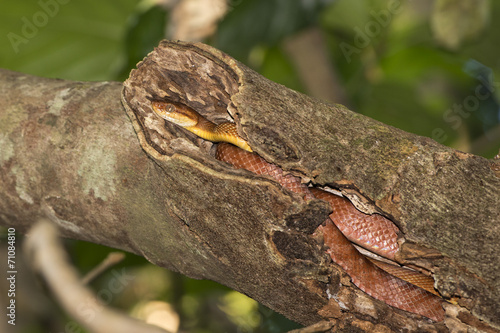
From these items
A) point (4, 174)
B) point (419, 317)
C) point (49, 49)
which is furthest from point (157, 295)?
point (419, 317)

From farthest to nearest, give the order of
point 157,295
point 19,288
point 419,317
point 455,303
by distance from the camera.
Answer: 1. point 157,295
2. point 19,288
3. point 419,317
4. point 455,303

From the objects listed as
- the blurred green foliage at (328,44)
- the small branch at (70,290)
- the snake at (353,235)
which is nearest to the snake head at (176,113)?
the snake at (353,235)

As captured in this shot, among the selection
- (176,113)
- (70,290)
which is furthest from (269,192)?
(70,290)

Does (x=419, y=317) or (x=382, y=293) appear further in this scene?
(x=382, y=293)

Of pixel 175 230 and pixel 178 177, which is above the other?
pixel 178 177

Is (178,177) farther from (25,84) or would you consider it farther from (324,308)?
(25,84)

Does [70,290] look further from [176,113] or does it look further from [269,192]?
[269,192]

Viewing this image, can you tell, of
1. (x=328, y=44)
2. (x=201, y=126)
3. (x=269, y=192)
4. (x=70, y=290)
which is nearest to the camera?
(x=269, y=192)

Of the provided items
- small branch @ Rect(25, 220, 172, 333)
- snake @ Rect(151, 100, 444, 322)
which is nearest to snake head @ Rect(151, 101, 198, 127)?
snake @ Rect(151, 100, 444, 322)
